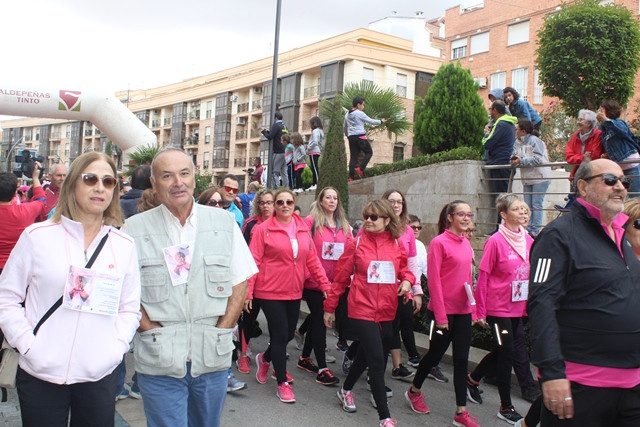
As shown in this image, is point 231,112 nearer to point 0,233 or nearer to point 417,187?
point 417,187

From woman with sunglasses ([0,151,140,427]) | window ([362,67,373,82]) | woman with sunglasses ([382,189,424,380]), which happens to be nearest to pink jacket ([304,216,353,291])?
woman with sunglasses ([382,189,424,380])

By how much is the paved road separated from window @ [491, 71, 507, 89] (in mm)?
33062

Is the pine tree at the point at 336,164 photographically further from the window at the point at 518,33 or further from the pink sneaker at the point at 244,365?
the window at the point at 518,33

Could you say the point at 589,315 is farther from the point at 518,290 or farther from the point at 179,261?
the point at 518,290

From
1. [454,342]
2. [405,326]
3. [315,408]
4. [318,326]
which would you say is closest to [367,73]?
[405,326]

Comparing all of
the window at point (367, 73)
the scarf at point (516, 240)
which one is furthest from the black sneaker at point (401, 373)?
the window at point (367, 73)

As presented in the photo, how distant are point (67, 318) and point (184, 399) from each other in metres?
0.72

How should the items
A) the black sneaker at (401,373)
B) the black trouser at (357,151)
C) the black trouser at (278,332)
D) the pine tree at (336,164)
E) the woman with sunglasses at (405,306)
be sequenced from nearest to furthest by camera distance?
the black trouser at (278,332)
the woman with sunglasses at (405,306)
the black sneaker at (401,373)
the pine tree at (336,164)
the black trouser at (357,151)

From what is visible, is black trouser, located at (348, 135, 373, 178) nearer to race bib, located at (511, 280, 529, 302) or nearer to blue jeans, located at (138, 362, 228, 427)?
race bib, located at (511, 280, 529, 302)

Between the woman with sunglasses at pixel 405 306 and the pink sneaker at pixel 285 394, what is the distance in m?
1.20

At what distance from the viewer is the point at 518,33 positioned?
36.2m

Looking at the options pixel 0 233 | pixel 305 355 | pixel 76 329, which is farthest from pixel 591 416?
pixel 0 233

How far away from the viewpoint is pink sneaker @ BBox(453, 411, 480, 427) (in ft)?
16.9

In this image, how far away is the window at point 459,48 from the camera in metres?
39.5
